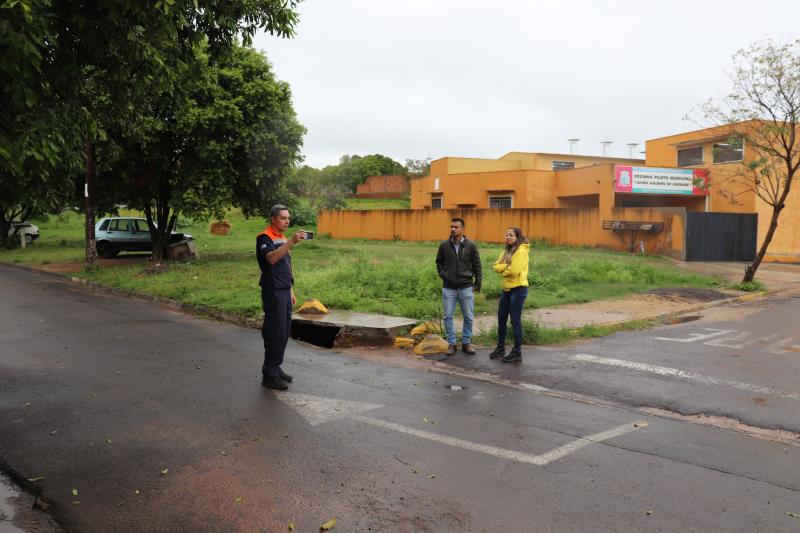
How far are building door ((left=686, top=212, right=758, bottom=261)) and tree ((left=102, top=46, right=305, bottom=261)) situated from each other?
48.4 ft

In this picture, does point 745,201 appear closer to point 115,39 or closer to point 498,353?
point 498,353

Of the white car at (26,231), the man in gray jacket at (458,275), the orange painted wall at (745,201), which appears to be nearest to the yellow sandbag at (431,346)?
the man in gray jacket at (458,275)

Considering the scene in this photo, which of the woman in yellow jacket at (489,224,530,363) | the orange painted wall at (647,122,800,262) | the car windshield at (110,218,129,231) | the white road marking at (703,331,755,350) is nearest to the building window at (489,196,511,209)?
the orange painted wall at (647,122,800,262)

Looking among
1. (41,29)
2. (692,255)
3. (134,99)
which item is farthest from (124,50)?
(692,255)

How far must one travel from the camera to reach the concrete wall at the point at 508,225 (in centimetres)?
2411

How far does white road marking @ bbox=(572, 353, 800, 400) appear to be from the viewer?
6.70 metres

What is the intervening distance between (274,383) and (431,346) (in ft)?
9.31

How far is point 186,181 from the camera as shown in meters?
18.7

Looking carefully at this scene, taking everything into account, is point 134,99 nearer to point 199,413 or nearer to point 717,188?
point 199,413

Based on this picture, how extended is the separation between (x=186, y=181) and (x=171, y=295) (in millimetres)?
6017

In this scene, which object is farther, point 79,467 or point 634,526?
point 79,467

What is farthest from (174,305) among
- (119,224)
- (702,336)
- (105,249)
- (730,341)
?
(119,224)

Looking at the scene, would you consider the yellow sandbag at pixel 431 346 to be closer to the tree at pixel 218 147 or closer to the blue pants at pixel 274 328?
the blue pants at pixel 274 328

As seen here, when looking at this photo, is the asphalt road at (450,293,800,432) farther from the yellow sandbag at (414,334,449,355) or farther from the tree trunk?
the tree trunk
